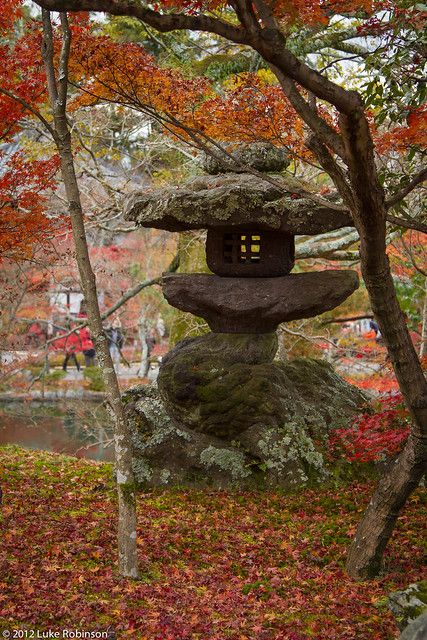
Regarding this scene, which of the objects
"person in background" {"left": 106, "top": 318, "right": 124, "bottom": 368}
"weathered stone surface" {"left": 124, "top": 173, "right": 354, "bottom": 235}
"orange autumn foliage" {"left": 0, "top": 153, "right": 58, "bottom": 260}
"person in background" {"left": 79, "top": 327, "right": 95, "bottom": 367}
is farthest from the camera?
"person in background" {"left": 79, "top": 327, "right": 95, "bottom": 367}

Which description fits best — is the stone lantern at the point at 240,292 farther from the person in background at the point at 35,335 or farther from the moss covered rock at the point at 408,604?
the person in background at the point at 35,335

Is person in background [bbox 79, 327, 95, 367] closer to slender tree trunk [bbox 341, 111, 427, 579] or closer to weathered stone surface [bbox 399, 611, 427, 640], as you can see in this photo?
slender tree trunk [bbox 341, 111, 427, 579]

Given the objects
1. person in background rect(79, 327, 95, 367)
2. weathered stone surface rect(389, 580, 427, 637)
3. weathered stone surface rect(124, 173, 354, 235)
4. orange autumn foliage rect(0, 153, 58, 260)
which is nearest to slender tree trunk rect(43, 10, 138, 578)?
orange autumn foliage rect(0, 153, 58, 260)

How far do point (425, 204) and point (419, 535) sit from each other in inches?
133

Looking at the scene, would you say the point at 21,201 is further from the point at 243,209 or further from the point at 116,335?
the point at 116,335

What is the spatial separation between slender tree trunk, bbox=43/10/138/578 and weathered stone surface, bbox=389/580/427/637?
84.3 inches

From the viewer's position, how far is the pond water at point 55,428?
1747cm

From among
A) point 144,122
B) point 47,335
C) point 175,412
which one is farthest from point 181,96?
point 47,335

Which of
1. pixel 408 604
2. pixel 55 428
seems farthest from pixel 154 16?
pixel 55 428

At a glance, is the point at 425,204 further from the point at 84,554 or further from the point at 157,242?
the point at 157,242

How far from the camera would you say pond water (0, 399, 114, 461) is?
1747 centimetres

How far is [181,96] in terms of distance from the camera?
23.8 ft

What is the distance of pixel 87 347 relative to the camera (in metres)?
→ 22.1

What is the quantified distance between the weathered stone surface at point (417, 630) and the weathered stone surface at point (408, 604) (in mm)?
282
